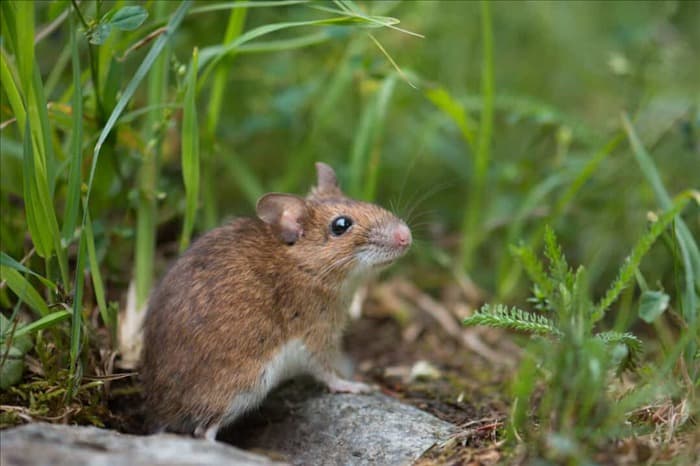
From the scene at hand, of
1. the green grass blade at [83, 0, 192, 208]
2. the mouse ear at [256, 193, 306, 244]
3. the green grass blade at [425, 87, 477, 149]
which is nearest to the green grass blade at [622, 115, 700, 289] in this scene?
the green grass blade at [425, 87, 477, 149]

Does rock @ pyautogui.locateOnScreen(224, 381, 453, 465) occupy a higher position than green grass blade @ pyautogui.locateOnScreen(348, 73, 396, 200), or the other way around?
green grass blade @ pyautogui.locateOnScreen(348, 73, 396, 200)

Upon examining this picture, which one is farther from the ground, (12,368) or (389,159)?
(389,159)

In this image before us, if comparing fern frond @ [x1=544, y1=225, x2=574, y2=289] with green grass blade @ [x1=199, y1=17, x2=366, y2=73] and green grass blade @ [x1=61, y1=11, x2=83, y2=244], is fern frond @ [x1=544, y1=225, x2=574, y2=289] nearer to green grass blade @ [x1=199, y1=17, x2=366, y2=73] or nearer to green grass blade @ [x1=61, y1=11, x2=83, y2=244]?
green grass blade @ [x1=199, y1=17, x2=366, y2=73]

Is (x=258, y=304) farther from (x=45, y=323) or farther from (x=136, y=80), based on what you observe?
(x=136, y=80)

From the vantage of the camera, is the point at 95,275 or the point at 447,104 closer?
the point at 95,275

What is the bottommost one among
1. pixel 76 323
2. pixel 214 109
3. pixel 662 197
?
pixel 76 323

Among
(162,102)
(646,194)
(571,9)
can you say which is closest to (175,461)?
(162,102)

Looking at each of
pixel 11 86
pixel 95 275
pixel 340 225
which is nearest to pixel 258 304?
pixel 340 225
